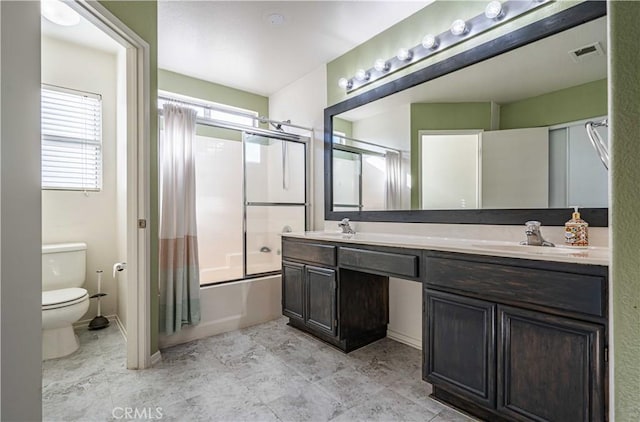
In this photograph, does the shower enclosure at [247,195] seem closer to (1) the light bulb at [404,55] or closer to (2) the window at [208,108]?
(2) the window at [208,108]

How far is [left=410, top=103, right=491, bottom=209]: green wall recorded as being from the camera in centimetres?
192

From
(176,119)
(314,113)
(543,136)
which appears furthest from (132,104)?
(543,136)

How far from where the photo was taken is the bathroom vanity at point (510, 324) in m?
1.11

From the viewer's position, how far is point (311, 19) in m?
2.32

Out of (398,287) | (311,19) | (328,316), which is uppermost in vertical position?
(311,19)

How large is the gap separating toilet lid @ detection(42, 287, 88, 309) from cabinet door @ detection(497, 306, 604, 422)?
2640 millimetres

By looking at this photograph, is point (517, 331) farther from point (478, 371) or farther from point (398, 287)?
point (398, 287)

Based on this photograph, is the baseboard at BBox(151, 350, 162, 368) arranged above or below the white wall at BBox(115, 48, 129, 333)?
below

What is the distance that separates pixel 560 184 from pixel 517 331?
2.64 ft

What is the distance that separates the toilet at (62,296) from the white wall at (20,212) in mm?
1728

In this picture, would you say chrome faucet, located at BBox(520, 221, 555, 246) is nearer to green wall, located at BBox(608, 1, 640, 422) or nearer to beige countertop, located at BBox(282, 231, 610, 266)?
beige countertop, located at BBox(282, 231, 610, 266)

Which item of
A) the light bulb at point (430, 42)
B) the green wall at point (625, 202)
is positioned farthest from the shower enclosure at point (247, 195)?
the green wall at point (625, 202)

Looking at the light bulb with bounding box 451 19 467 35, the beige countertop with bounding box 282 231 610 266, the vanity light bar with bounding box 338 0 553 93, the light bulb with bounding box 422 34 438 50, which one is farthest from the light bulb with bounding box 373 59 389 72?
the beige countertop with bounding box 282 231 610 266

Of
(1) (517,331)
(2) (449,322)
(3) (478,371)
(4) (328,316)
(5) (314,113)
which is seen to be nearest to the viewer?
(1) (517,331)
